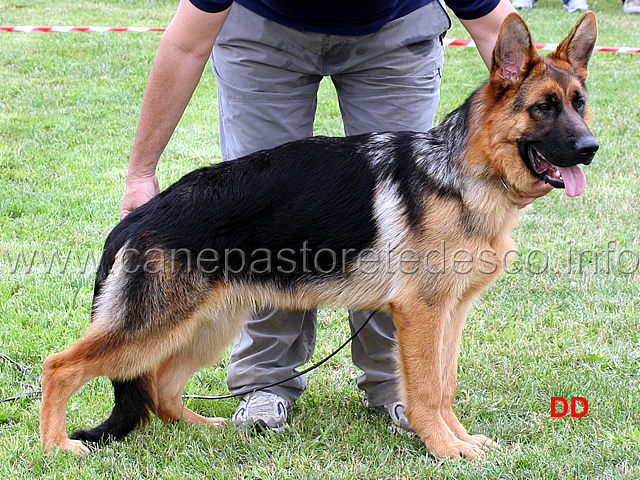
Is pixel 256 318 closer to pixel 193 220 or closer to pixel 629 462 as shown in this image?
pixel 193 220

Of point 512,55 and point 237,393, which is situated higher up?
point 512,55

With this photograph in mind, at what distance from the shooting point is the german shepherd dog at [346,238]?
117 inches

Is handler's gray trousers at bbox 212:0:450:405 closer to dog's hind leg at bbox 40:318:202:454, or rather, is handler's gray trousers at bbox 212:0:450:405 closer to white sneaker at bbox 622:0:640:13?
dog's hind leg at bbox 40:318:202:454

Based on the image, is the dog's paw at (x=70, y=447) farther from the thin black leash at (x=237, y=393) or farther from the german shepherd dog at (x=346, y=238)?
the thin black leash at (x=237, y=393)

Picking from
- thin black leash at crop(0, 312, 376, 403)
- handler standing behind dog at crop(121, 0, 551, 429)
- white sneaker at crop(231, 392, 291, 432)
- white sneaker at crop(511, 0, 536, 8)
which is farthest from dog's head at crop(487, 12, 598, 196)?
white sneaker at crop(511, 0, 536, 8)

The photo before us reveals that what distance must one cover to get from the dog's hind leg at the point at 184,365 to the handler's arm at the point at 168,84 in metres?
0.73

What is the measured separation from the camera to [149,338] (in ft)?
10.1

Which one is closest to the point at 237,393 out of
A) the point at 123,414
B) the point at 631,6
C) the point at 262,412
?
the point at 262,412

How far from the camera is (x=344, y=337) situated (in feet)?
14.5

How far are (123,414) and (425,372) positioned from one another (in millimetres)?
1401

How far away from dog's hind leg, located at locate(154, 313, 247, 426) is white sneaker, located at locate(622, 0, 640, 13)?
50.2ft

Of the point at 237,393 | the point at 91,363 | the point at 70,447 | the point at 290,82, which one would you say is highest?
the point at 290,82

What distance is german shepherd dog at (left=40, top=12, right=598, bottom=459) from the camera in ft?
9.74

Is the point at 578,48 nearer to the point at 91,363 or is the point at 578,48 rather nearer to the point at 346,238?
the point at 346,238
